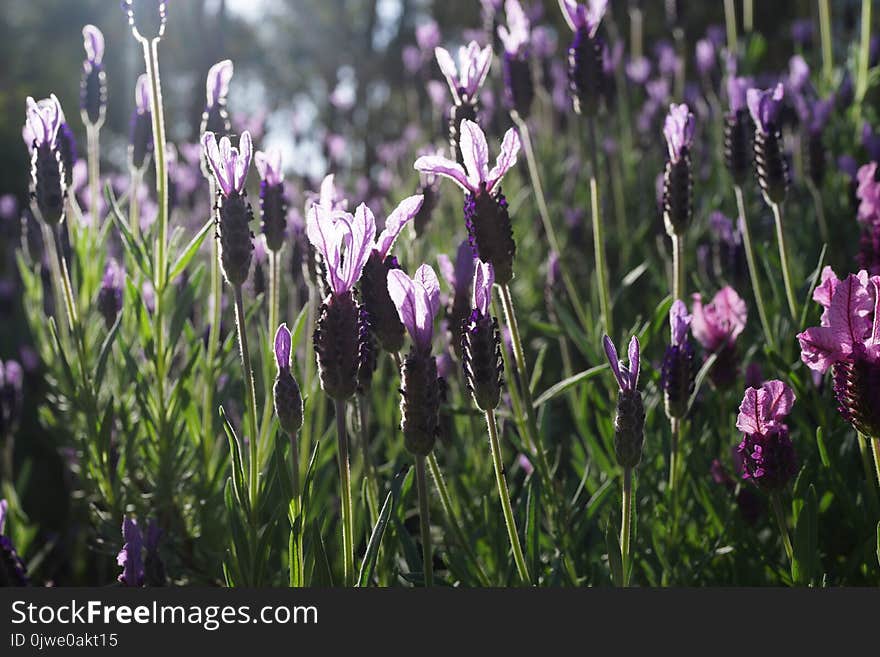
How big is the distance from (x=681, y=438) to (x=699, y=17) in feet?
31.0

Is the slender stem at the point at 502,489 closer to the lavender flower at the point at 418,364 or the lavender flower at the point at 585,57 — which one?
the lavender flower at the point at 418,364

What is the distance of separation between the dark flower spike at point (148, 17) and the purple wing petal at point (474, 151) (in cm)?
59

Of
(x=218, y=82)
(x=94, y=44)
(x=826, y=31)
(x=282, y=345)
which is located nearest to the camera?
(x=282, y=345)

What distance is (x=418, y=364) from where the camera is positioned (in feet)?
3.31

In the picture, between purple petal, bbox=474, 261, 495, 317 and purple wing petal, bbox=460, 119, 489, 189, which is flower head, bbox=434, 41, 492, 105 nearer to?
purple wing petal, bbox=460, 119, 489, 189

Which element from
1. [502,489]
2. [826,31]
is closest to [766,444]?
[502,489]

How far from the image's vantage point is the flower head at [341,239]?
3.18 ft

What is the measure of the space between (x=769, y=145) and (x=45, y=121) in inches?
48.8

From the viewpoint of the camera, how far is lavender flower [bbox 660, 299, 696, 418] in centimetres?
129

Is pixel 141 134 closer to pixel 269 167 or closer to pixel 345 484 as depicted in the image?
pixel 269 167

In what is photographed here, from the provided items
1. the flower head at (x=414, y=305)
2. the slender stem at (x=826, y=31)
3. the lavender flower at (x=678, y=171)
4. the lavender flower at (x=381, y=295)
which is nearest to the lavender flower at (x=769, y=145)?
the lavender flower at (x=678, y=171)

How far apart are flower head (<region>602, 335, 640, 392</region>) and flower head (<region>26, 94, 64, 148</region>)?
3.13 feet

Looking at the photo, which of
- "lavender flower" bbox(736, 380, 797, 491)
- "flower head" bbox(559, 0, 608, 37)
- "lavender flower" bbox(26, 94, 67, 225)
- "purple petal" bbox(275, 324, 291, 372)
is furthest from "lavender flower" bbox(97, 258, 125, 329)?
"lavender flower" bbox(736, 380, 797, 491)

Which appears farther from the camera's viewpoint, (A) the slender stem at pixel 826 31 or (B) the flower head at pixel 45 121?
(A) the slender stem at pixel 826 31
